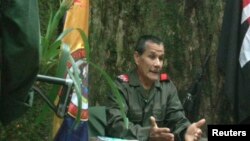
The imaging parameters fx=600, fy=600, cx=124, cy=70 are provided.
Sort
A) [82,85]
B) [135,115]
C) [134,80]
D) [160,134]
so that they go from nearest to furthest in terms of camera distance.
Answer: [82,85], [160,134], [135,115], [134,80]

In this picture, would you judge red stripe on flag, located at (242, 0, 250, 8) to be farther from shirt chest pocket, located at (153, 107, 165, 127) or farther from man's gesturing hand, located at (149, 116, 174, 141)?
man's gesturing hand, located at (149, 116, 174, 141)

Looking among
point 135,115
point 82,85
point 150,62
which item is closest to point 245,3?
point 150,62

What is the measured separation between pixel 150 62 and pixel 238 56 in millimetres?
756

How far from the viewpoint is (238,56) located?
4.50 metres

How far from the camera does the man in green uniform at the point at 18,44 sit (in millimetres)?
1702

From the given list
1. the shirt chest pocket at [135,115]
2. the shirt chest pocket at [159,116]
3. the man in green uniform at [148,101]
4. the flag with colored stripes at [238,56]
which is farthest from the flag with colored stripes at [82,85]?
the flag with colored stripes at [238,56]

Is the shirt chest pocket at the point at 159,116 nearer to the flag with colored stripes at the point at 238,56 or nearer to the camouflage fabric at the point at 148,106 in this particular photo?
the camouflage fabric at the point at 148,106

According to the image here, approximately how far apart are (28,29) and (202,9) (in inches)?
144

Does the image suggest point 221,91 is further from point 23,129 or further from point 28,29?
point 28,29

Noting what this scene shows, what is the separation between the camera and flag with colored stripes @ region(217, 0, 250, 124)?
4.44 meters

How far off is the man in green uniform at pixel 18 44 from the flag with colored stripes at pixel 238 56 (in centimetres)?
290

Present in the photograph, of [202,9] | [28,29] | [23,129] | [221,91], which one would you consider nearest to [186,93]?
[221,91]

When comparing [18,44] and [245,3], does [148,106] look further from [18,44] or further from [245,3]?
[18,44]

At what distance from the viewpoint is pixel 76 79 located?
205cm
